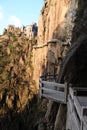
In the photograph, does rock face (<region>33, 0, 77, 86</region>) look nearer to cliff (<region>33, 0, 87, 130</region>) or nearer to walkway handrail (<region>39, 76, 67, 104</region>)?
cliff (<region>33, 0, 87, 130</region>)

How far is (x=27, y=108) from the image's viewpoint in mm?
28172

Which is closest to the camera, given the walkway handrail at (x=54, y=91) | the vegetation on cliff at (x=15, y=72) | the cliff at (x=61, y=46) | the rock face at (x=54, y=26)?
the walkway handrail at (x=54, y=91)

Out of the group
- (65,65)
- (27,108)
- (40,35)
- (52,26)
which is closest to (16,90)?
(27,108)

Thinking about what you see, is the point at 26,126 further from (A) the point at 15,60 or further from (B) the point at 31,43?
(B) the point at 31,43

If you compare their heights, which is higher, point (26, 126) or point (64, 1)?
point (64, 1)

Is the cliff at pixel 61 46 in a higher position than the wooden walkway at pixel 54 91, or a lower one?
higher

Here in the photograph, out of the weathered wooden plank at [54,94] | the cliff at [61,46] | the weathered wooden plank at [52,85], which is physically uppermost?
the cliff at [61,46]

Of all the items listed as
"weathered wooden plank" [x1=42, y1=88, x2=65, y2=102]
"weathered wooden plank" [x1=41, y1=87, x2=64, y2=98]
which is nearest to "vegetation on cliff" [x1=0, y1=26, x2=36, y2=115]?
"weathered wooden plank" [x1=41, y1=87, x2=64, y2=98]

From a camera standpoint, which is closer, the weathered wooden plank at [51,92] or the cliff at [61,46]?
the weathered wooden plank at [51,92]

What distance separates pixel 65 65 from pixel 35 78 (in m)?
17.1

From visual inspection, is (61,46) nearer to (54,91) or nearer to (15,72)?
(15,72)

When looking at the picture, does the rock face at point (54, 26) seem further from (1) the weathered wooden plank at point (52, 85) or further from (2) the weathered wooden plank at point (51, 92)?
(2) the weathered wooden plank at point (51, 92)

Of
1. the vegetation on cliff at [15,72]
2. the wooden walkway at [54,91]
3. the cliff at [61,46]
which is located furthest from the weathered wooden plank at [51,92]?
the vegetation on cliff at [15,72]

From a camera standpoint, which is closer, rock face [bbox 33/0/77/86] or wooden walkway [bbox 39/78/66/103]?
wooden walkway [bbox 39/78/66/103]
